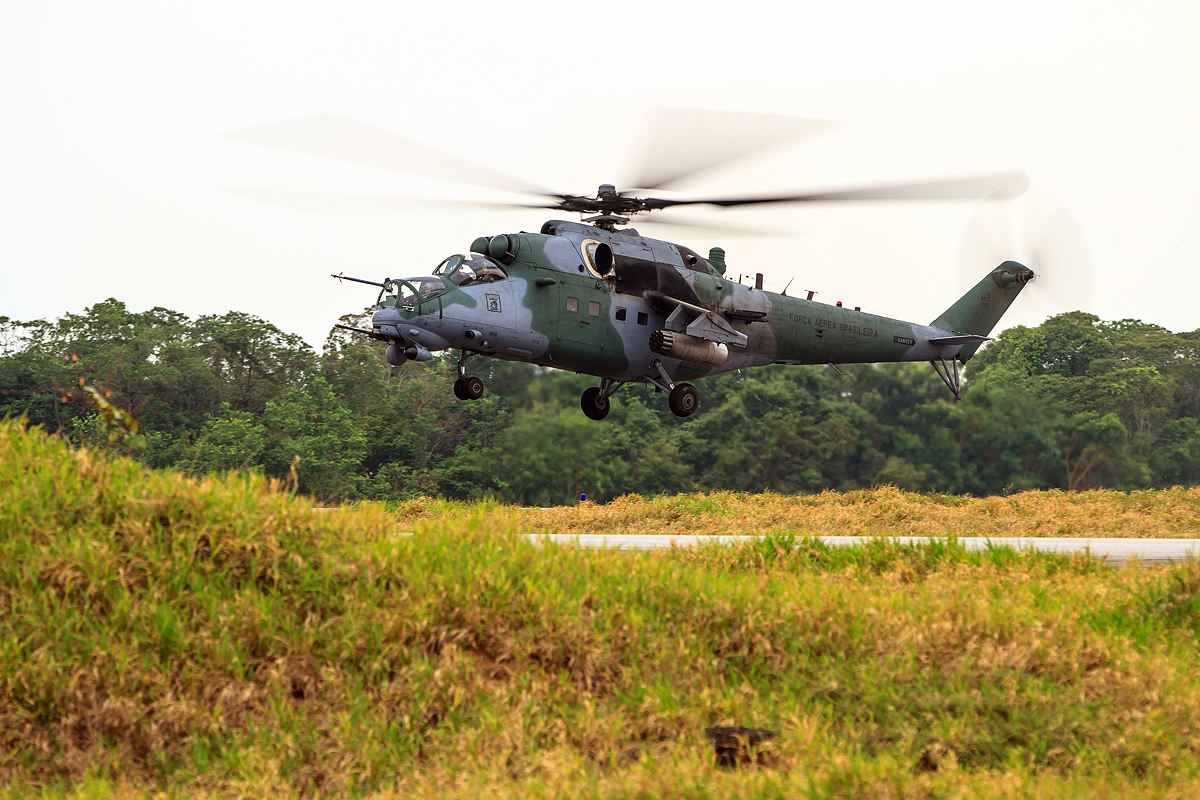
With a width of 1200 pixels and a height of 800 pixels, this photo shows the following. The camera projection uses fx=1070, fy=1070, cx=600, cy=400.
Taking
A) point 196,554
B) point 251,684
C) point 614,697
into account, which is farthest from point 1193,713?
point 196,554

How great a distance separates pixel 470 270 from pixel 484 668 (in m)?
11.6

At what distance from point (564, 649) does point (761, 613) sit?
1.47m

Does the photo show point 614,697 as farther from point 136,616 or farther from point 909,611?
point 136,616

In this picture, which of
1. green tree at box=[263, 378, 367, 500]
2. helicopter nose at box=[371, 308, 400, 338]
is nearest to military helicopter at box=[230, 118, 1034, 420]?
helicopter nose at box=[371, 308, 400, 338]

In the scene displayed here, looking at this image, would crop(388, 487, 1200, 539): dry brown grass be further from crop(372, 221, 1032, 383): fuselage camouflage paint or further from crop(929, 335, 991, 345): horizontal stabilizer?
crop(929, 335, 991, 345): horizontal stabilizer

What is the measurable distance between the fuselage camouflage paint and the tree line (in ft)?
58.1

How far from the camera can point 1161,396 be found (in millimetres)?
58531

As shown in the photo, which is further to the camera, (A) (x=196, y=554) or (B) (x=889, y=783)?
(A) (x=196, y=554)

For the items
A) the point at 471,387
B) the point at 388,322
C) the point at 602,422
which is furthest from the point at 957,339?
the point at 602,422

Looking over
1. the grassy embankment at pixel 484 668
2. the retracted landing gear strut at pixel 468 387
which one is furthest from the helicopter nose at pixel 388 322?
the grassy embankment at pixel 484 668

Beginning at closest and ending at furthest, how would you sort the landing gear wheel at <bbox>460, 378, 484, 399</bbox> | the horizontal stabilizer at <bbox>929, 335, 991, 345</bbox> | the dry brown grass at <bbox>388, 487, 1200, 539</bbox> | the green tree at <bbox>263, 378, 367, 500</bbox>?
the dry brown grass at <bbox>388, 487, 1200, 539</bbox>, the landing gear wheel at <bbox>460, 378, 484, 399</bbox>, the horizontal stabilizer at <bbox>929, 335, 991, 345</bbox>, the green tree at <bbox>263, 378, 367, 500</bbox>

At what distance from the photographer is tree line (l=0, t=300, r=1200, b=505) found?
4475 cm

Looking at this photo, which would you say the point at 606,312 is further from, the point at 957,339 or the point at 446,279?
the point at 957,339

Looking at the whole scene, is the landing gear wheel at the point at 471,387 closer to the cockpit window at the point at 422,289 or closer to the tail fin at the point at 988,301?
the cockpit window at the point at 422,289
